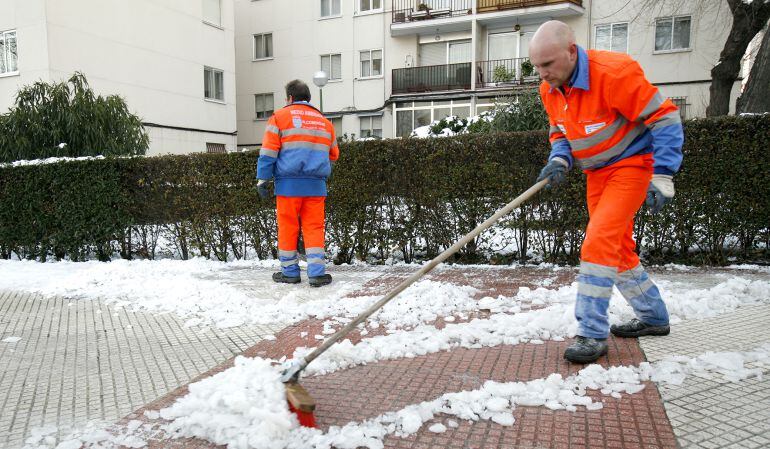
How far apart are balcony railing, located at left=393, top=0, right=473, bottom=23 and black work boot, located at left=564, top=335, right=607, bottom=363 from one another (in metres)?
23.2

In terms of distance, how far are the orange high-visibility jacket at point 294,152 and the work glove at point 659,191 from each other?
131 inches

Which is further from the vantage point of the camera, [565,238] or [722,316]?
[565,238]

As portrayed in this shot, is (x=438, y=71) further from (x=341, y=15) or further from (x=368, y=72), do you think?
(x=341, y=15)

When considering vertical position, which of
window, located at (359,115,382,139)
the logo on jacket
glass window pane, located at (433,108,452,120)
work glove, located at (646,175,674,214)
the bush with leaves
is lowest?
work glove, located at (646,175,674,214)

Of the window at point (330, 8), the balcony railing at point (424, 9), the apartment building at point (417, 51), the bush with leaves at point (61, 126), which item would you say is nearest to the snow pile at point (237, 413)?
the bush with leaves at point (61, 126)

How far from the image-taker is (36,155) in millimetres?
10844

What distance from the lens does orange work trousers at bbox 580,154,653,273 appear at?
10.5 feet

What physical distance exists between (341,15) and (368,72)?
9.15ft

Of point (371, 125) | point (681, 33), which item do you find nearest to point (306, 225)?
point (371, 125)

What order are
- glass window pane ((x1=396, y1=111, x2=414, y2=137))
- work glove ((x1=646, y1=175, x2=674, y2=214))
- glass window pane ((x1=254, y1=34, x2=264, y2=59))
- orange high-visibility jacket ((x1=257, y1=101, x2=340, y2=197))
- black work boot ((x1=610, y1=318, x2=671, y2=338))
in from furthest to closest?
1. glass window pane ((x1=254, y1=34, x2=264, y2=59))
2. glass window pane ((x1=396, y1=111, x2=414, y2=137))
3. orange high-visibility jacket ((x1=257, y1=101, x2=340, y2=197))
4. black work boot ((x1=610, y1=318, x2=671, y2=338))
5. work glove ((x1=646, y1=175, x2=674, y2=214))

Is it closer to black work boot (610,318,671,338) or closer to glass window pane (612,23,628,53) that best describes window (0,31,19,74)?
black work boot (610,318,671,338)

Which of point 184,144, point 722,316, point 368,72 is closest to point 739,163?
point 722,316

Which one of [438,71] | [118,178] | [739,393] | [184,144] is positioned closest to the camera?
[739,393]

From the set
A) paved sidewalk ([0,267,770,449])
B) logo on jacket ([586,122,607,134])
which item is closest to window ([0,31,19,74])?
paved sidewalk ([0,267,770,449])
